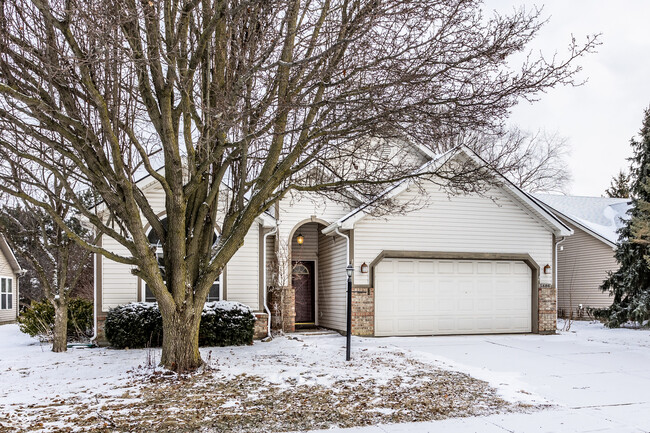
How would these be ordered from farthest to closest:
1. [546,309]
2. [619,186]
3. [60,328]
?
[619,186] < [546,309] < [60,328]

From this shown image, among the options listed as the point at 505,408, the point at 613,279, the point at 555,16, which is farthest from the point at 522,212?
the point at 505,408

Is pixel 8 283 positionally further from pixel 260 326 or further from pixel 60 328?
pixel 260 326

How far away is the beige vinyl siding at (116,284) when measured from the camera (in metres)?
13.3

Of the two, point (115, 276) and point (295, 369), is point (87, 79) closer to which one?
point (295, 369)

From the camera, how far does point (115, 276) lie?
13.4m

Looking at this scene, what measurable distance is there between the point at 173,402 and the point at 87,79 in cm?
451

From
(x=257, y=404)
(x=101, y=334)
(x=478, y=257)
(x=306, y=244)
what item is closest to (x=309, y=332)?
(x=306, y=244)

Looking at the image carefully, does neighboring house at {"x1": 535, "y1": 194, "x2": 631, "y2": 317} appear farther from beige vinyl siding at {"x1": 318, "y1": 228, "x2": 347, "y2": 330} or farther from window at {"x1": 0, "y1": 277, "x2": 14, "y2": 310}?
window at {"x1": 0, "y1": 277, "x2": 14, "y2": 310}

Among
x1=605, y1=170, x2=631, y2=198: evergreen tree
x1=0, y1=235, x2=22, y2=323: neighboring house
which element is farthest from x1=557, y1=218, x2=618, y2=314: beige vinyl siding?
x1=0, y1=235, x2=22, y2=323: neighboring house

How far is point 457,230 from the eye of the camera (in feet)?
51.4

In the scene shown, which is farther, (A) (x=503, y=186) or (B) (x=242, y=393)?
(A) (x=503, y=186)

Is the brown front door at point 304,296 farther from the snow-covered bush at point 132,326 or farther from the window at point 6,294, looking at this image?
the window at point 6,294

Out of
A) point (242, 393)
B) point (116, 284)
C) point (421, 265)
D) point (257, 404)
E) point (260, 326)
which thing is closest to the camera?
point (257, 404)

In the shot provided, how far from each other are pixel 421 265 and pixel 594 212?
43.0 ft
